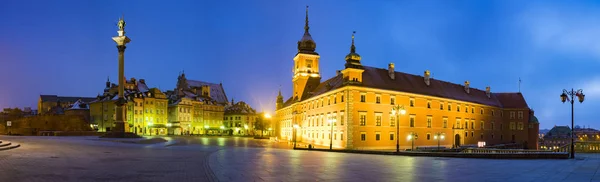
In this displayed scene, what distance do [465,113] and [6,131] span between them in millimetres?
83650

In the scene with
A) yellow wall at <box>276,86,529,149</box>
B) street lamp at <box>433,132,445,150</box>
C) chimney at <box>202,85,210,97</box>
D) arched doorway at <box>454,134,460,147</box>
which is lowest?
arched doorway at <box>454,134,460,147</box>

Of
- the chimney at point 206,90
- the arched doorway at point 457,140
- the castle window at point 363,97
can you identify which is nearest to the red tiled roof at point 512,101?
the arched doorway at point 457,140

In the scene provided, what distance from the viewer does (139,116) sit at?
106125mm

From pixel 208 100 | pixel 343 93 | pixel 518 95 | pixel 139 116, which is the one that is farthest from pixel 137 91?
pixel 518 95

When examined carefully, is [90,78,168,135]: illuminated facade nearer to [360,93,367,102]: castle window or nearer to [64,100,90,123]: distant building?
[64,100,90,123]: distant building

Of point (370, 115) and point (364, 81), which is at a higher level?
point (364, 81)

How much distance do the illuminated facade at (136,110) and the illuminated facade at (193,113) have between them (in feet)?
13.2

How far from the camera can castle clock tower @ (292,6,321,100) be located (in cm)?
8112

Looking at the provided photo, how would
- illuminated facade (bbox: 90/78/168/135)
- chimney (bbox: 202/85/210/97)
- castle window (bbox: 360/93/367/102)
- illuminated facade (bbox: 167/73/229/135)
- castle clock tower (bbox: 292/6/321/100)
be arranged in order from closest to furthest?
1. castle window (bbox: 360/93/367/102)
2. castle clock tower (bbox: 292/6/321/100)
3. illuminated facade (bbox: 90/78/168/135)
4. illuminated facade (bbox: 167/73/229/135)
5. chimney (bbox: 202/85/210/97)

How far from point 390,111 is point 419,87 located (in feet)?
33.9

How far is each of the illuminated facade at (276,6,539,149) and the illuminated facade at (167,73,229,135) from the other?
38297mm

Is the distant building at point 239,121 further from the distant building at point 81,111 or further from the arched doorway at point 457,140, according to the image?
the arched doorway at point 457,140

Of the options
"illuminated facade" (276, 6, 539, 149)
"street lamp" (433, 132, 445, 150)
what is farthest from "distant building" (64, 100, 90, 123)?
"street lamp" (433, 132, 445, 150)

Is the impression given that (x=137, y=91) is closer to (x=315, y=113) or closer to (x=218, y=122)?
(x=218, y=122)
